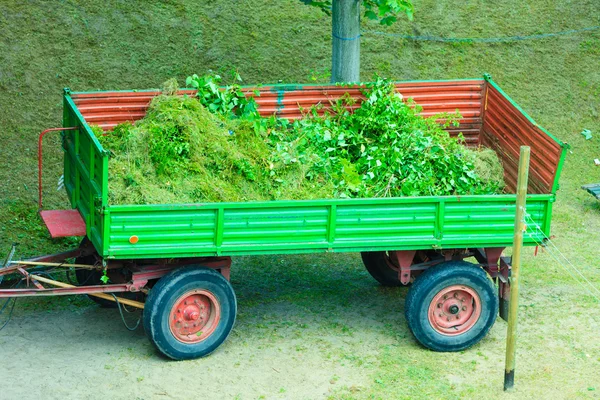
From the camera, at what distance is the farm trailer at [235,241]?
7.36 meters

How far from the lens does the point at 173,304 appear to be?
24.8ft

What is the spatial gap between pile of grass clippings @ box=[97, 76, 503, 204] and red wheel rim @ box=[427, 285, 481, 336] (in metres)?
1.07

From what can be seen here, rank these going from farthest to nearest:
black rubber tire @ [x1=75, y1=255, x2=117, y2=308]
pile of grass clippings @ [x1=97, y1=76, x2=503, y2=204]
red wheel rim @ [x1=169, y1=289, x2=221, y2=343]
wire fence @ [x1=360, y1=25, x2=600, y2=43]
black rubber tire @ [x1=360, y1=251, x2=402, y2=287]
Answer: wire fence @ [x1=360, y1=25, x2=600, y2=43] < black rubber tire @ [x1=360, y1=251, x2=402, y2=287] < black rubber tire @ [x1=75, y1=255, x2=117, y2=308] < pile of grass clippings @ [x1=97, y1=76, x2=503, y2=204] < red wheel rim @ [x1=169, y1=289, x2=221, y2=343]

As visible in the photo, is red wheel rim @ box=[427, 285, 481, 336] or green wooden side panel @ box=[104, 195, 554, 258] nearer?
green wooden side panel @ box=[104, 195, 554, 258]

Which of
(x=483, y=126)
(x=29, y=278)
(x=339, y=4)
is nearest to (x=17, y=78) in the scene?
(x=339, y=4)

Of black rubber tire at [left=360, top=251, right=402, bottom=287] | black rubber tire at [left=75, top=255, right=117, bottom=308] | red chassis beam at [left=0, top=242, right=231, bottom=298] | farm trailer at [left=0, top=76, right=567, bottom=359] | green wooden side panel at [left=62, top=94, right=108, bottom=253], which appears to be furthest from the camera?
black rubber tire at [left=360, top=251, right=402, bottom=287]

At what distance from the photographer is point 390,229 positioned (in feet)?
25.6

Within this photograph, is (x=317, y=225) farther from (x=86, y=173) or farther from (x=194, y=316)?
(x=86, y=173)

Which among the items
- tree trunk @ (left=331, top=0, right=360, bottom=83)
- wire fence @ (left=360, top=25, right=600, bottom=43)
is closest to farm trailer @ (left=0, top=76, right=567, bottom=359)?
tree trunk @ (left=331, top=0, right=360, bottom=83)

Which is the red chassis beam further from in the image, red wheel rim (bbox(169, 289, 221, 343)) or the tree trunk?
the tree trunk

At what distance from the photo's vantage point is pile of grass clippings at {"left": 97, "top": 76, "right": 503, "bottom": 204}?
7.89 meters

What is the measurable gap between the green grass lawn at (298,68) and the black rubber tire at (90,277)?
0.45m

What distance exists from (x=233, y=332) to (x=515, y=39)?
8.83m

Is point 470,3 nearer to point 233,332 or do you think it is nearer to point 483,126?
point 483,126
